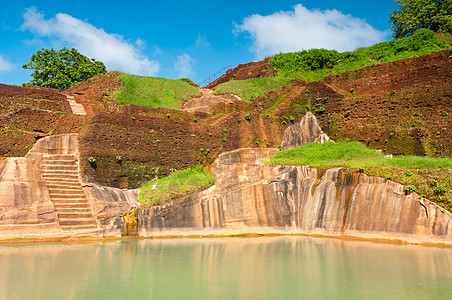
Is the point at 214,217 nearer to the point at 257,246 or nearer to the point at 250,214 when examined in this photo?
the point at 250,214

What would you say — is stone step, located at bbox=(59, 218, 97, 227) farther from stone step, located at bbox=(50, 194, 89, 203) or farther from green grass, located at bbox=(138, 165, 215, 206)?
green grass, located at bbox=(138, 165, 215, 206)

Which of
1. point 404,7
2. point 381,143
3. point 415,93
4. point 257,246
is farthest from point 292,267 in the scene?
point 404,7

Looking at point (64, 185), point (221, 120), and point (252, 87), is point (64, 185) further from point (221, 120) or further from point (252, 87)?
point (252, 87)

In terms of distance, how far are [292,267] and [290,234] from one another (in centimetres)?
620

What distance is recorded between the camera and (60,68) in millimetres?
34969

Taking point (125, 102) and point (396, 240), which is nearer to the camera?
point (396, 240)

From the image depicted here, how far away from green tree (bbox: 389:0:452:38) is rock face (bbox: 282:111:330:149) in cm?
2021

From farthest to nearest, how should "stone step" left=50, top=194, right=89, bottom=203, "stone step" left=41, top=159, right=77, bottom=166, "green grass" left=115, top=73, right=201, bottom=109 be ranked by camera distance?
1. "green grass" left=115, top=73, right=201, bottom=109
2. "stone step" left=41, top=159, right=77, bottom=166
3. "stone step" left=50, top=194, right=89, bottom=203

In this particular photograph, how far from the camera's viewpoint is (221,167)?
17.9 m

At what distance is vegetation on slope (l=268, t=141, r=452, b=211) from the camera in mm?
→ 13172

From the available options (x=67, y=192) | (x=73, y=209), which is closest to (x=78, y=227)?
(x=73, y=209)

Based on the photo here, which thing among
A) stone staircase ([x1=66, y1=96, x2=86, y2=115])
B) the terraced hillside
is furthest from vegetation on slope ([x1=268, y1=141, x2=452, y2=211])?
stone staircase ([x1=66, y1=96, x2=86, y2=115])

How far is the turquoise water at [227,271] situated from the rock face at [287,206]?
1503 mm

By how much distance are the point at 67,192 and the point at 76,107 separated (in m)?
9.31
